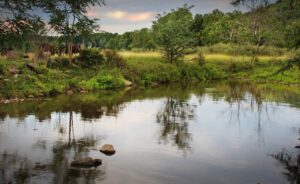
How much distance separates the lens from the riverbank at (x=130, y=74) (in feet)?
129

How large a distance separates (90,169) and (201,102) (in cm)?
2150

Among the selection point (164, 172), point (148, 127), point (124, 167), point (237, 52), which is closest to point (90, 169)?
point (124, 167)

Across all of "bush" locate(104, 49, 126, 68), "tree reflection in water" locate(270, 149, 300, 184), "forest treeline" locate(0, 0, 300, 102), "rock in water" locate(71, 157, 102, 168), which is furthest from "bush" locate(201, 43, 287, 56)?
"rock in water" locate(71, 157, 102, 168)

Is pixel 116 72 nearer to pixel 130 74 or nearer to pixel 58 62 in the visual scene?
pixel 130 74

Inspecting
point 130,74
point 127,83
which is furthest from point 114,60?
point 127,83

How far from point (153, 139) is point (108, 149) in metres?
3.60

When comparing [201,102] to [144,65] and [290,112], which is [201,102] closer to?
[290,112]

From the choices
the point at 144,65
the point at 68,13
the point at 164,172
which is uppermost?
the point at 68,13

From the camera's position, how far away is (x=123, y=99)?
3988cm

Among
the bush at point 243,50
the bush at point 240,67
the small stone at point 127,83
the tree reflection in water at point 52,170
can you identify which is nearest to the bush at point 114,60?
the small stone at point 127,83

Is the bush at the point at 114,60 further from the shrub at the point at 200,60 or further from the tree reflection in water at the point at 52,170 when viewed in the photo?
the tree reflection in water at the point at 52,170

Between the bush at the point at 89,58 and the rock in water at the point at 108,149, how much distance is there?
96.9 ft

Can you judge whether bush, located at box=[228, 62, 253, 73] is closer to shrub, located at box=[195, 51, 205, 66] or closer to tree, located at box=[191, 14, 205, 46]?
shrub, located at box=[195, 51, 205, 66]

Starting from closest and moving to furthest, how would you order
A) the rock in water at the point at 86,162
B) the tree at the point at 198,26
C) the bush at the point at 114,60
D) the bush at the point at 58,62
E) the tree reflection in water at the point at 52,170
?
the tree reflection in water at the point at 52,170
the rock in water at the point at 86,162
the bush at the point at 58,62
the bush at the point at 114,60
the tree at the point at 198,26
